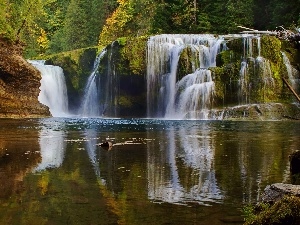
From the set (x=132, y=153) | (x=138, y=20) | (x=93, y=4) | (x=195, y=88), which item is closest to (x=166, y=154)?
(x=132, y=153)

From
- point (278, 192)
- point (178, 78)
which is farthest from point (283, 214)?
point (178, 78)

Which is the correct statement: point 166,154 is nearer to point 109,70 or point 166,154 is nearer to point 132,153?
point 132,153

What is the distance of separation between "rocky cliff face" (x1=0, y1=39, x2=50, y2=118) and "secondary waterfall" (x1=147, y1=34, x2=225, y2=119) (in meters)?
10.6

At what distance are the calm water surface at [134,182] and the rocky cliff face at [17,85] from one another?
76.5 ft

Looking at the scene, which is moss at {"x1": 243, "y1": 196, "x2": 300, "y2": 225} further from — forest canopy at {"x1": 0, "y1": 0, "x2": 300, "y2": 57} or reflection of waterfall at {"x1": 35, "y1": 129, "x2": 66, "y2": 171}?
forest canopy at {"x1": 0, "y1": 0, "x2": 300, "y2": 57}

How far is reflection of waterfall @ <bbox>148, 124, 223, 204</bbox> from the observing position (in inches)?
291

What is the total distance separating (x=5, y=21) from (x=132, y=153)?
30462 mm

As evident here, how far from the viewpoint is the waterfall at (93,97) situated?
150ft

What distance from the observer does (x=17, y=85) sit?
3856 centimetres

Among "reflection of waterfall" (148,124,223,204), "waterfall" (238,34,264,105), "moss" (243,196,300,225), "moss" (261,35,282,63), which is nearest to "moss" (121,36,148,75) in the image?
"waterfall" (238,34,264,105)

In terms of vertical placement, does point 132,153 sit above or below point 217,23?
below

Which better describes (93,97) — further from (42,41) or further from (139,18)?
(42,41)

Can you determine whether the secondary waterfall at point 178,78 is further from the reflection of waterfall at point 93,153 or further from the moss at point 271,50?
the reflection of waterfall at point 93,153

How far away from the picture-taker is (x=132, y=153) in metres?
13.1
